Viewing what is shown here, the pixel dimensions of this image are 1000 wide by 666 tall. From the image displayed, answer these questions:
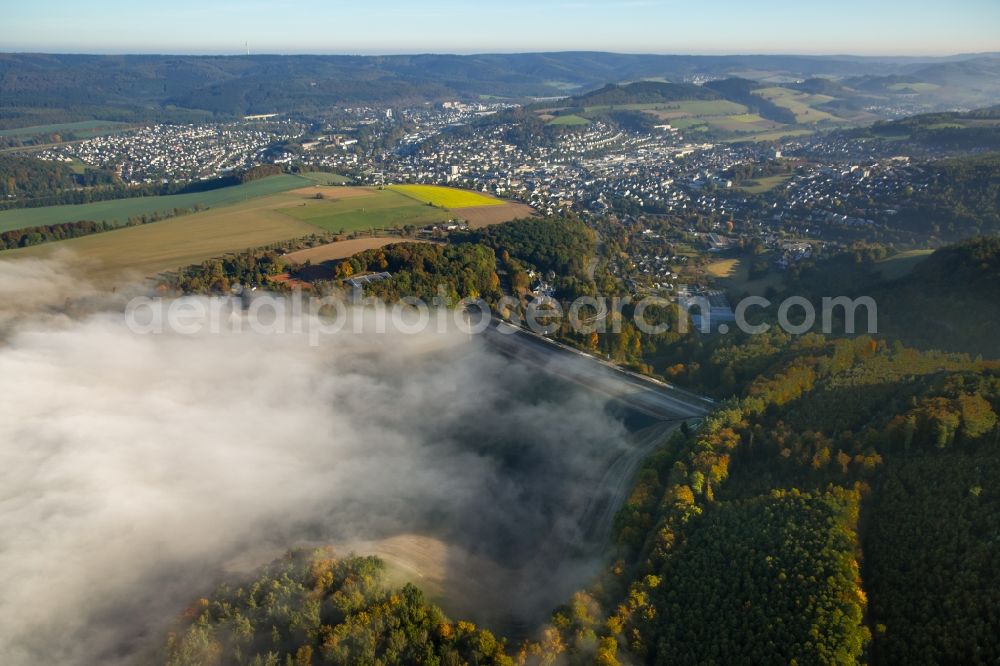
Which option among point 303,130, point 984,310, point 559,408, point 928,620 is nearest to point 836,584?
point 928,620

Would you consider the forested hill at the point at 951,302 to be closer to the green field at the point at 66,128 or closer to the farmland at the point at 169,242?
the farmland at the point at 169,242

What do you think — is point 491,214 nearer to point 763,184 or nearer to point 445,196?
point 445,196

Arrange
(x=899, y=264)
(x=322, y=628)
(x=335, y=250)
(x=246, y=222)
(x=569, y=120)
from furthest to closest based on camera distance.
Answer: (x=569, y=120) < (x=246, y=222) < (x=335, y=250) < (x=899, y=264) < (x=322, y=628)

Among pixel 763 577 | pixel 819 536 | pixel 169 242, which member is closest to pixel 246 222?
pixel 169 242

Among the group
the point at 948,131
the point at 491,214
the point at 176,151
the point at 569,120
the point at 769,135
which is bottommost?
the point at 491,214

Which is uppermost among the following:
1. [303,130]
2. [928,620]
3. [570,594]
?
[303,130]

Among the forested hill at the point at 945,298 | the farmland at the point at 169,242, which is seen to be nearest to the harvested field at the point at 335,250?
the farmland at the point at 169,242

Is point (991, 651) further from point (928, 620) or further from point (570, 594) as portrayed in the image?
point (570, 594)
